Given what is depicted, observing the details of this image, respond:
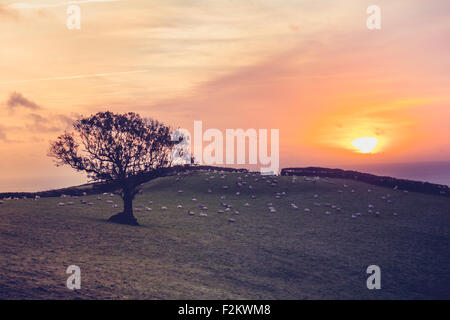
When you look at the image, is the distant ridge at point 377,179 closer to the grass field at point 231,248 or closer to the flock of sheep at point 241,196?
the grass field at point 231,248

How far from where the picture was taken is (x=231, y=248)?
3100cm

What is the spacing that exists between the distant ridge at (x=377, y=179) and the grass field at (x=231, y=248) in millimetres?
6165

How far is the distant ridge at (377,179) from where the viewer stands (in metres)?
57.8

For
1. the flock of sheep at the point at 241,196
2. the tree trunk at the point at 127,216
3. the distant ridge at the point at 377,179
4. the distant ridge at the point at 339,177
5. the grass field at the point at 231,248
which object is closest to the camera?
the grass field at the point at 231,248

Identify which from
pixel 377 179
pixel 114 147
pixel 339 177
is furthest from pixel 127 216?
pixel 377 179

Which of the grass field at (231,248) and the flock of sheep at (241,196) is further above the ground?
the flock of sheep at (241,196)

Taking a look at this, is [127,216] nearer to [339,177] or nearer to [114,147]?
[114,147]

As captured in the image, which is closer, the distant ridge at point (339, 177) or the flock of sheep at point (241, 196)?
the flock of sheep at point (241, 196)

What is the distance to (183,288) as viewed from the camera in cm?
2103

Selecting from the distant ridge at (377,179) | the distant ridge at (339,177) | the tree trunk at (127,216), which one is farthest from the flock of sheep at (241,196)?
the distant ridge at (377,179)

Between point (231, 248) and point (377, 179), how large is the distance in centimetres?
3857

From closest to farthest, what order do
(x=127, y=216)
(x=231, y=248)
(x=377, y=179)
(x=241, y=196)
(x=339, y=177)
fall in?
1. (x=231, y=248)
2. (x=127, y=216)
3. (x=241, y=196)
4. (x=377, y=179)
5. (x=339, y=177)
